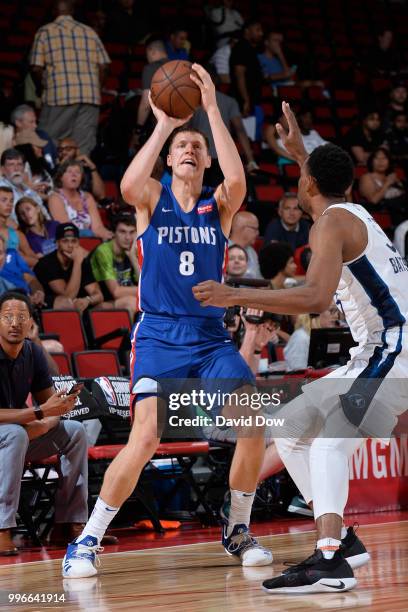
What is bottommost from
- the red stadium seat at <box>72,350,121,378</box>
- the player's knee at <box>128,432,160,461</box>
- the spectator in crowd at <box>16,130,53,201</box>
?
the red stadium seat at <box>72,350,121,378</box>

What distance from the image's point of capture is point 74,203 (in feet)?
33.8

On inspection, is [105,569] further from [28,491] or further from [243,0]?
[243,0]

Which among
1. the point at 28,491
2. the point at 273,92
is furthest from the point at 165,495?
the point at 273,92

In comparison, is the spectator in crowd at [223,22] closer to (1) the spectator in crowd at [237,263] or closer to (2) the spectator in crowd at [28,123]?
(2) the spectator in crowd at [28,123]

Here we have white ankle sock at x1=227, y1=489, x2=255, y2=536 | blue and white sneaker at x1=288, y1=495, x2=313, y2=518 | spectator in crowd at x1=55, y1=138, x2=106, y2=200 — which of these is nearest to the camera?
white ankle sock at x1=227, y1=489, x2=255, y2=536

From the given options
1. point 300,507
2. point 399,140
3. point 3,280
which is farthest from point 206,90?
point 399,140

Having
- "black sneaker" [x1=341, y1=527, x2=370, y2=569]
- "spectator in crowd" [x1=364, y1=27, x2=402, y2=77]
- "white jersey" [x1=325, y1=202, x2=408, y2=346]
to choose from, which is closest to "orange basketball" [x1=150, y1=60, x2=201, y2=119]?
"white jersey" [x1=325, y1=202, x2=408, y2=346]

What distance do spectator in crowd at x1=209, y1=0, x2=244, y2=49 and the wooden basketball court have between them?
9.62 metres

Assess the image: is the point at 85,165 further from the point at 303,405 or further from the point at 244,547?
the point at 303,405

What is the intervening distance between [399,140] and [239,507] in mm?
10282

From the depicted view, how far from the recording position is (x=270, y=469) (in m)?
6.44

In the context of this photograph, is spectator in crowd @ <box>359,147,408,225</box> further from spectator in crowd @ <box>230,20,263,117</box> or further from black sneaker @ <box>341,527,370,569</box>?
black sneaker @ <box>341,527,370,569</box>

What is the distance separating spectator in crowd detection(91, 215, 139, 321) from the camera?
30.6 feet

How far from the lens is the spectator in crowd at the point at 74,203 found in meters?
10.0
